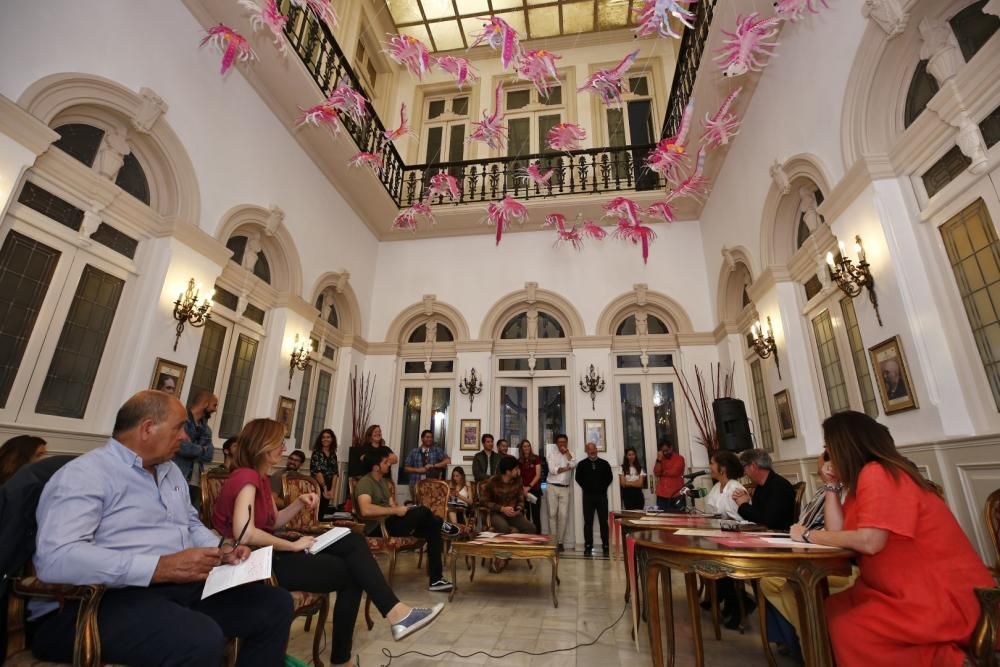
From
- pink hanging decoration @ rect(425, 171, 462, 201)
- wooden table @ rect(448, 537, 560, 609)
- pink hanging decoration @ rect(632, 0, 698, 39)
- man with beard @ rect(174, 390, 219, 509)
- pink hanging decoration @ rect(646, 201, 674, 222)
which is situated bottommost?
wooden table @ rect(448, 537, 560, 609)

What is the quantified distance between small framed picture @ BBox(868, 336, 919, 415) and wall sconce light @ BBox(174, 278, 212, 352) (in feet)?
19.4

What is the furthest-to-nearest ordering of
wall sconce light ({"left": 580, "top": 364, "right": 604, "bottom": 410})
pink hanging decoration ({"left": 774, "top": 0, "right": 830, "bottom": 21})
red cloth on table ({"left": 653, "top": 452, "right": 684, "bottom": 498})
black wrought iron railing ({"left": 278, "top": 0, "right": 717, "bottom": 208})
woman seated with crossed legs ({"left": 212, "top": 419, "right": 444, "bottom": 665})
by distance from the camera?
wall sconce light ({"left": 580, "top": 364, "right": 604, "bottom": 410}), black wrought iron railing ({"left": 278, "top": 0, "right": 717, "bottom": 208}), red cloth on table ({"left": 653, "top": 452, "right": 684, "bottom": 498}), pink hanging decoration ({"left": 774, "top": 0, "right": 830, "bottom": 21}), woman seated with crossed legs ({"left": 212, "top": 419, "right": 444, "bottom": 665})

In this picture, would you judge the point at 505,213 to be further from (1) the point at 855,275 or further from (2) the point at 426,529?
(2) the point at 426,529

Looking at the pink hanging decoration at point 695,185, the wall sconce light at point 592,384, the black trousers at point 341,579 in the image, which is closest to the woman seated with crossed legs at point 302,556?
the black trousers at point 341,579

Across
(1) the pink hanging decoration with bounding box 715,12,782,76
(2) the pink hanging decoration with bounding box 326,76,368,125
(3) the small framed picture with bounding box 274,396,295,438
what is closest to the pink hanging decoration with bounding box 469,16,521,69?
(2) the pink hanging decoration with bounding box 326,76,368,125

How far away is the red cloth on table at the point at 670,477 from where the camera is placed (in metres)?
6.12

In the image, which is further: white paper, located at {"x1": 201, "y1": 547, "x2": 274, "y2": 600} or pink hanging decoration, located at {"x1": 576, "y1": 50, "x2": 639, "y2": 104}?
pink hanging decoration, located at {"x1": 576, "y1": 50, "x2": 639, "y2": 104}

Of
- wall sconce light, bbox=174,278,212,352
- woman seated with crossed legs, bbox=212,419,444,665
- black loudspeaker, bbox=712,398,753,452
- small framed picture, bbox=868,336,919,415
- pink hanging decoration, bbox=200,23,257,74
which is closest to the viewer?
woman seated with crossed legs, bbox=212,419,444,665

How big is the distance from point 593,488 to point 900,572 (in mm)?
4920

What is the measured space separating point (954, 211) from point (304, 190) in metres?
6.73

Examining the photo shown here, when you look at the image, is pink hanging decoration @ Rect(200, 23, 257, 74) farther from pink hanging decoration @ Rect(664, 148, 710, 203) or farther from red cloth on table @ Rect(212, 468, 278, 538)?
pink hanging decoration @ Rect(664, 148, 710, 203)

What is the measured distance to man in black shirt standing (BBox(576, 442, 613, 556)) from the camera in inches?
249

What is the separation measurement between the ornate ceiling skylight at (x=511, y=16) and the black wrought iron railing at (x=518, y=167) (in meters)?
3.01

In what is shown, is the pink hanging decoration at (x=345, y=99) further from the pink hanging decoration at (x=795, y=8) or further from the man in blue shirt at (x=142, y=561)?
the man in blue shirt at (x=142, y=561)
